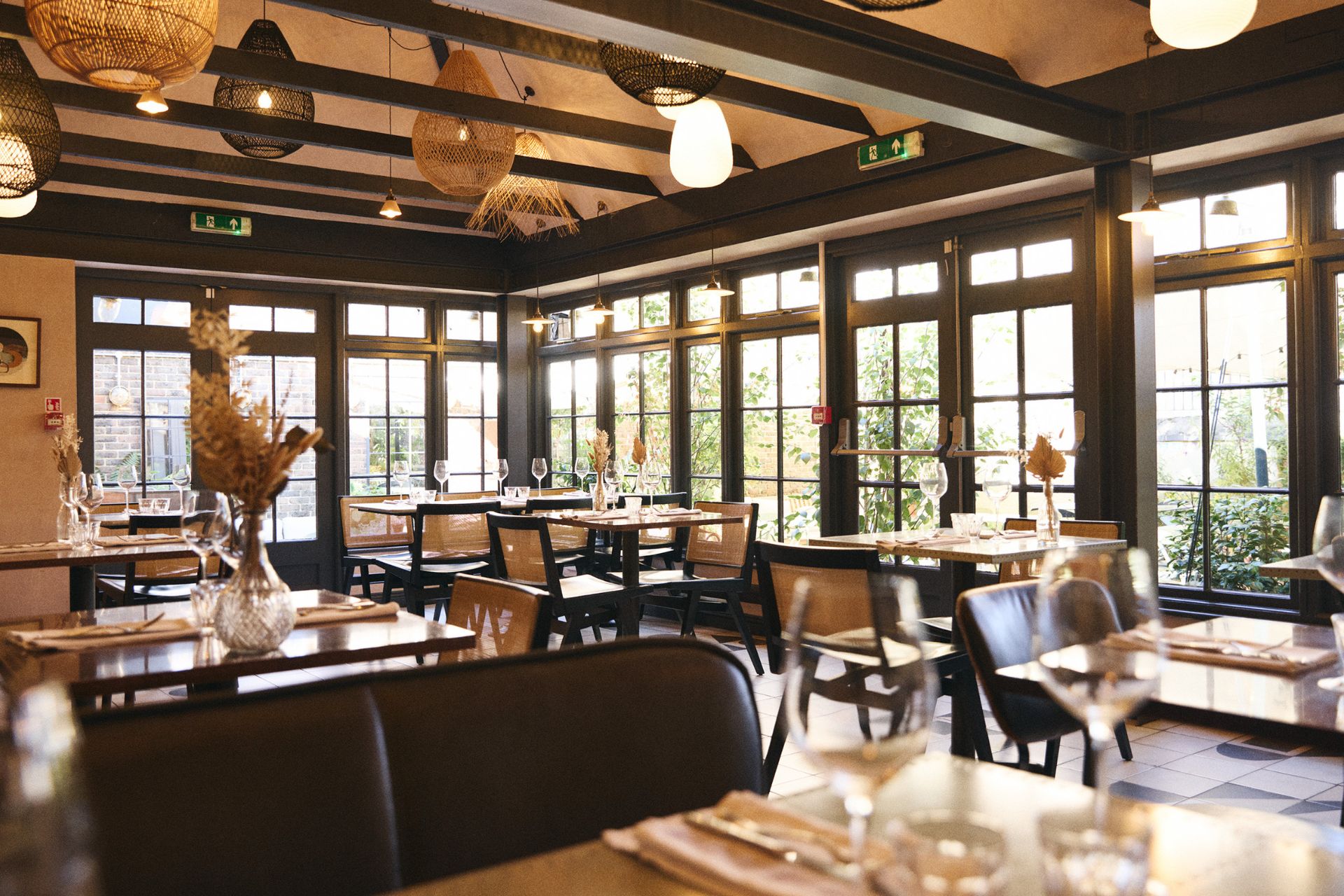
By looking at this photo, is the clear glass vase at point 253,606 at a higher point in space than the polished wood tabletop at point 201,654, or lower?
higher

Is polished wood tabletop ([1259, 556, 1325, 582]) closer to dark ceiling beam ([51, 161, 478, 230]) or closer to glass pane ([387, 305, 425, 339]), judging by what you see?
dark ceiling beam ([51, 161, 478, 230])

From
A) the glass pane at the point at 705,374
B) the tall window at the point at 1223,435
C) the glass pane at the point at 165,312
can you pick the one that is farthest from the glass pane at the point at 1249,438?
the glass pane at the point at 165,312

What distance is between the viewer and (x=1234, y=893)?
2.91 feet

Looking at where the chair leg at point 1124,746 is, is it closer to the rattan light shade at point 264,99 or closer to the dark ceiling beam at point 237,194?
the rattan light shade at point 264,99

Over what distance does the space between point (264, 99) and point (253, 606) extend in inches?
166

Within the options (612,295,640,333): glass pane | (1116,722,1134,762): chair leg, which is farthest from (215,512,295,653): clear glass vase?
(612,295,640,333): glass pane

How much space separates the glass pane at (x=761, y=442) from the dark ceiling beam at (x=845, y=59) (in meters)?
2.87

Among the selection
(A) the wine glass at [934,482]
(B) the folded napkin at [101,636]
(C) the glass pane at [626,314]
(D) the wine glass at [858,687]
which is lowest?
(B) the folded napkin at [101,636]

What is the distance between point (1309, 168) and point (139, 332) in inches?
300

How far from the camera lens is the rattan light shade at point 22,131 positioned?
379 centimetres

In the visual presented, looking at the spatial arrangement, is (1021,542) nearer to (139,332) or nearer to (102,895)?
(102,895)

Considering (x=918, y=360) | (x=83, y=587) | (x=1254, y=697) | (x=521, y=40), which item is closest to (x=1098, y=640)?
(x=1254, y=697)

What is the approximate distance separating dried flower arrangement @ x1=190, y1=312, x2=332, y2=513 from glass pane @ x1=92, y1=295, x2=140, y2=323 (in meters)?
6.75

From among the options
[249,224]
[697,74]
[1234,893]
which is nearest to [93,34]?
[697,74]
